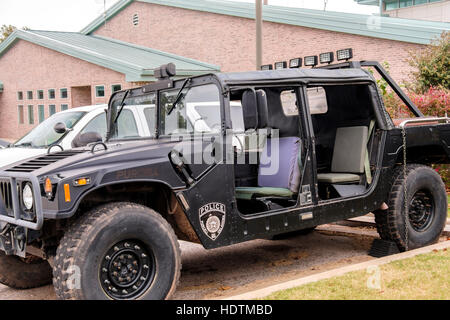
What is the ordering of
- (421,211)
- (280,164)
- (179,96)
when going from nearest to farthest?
1. (179,96)
2. (280,164)
3. (421,211)

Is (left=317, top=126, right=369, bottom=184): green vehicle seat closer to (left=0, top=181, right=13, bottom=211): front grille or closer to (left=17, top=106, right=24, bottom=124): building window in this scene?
(left=0, top=181, right=13, bottom=211): front grille

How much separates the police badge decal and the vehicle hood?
14.1ft

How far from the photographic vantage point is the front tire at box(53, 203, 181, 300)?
13.2ft

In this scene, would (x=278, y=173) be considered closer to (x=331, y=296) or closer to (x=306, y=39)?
(x=331, y=296)

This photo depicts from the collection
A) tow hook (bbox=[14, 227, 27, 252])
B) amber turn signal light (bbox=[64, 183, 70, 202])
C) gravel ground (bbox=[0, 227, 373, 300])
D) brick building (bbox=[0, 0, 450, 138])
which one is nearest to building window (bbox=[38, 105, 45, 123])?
brick building (bbox=[0, 0, 450, 138])

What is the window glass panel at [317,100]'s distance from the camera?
674 cm

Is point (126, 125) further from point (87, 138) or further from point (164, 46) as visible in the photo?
point (164, 46)

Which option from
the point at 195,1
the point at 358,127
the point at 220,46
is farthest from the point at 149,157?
the point at 195,1

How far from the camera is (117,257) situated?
4.28 metres

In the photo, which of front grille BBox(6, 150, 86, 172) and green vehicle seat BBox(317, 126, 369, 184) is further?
green vehicle seat BBox(317, 126, 369, 184)

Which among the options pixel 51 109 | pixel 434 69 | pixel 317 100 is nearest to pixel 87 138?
pixel 317 100

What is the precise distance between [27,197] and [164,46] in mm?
25205

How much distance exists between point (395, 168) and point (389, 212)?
1.83ft
